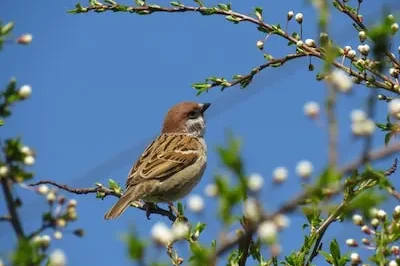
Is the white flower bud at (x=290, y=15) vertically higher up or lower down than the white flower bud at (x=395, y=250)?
higher up

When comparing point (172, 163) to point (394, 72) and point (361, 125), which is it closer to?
point (394, 72)

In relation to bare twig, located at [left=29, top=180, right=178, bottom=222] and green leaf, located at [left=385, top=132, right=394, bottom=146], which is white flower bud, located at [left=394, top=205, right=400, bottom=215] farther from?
bare twig, located at [left=29, top=180, right=178, bottom=222]

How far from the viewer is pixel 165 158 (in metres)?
8.13

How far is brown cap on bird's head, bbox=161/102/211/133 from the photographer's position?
8984 millimetres

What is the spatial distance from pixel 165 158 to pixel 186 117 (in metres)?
0.99

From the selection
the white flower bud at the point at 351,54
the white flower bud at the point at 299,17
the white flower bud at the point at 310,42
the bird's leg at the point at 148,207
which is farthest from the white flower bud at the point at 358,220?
the bird's leg at the point at 148,207

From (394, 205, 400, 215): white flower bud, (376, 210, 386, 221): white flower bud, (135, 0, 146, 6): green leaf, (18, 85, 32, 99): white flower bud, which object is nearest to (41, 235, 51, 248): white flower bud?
(18, 85, 32, 99): white flower bud

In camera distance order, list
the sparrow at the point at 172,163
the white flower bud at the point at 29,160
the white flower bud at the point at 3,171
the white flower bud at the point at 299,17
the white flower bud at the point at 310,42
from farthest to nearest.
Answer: the sparrow at the point at 172,163 < the white flower bud at the point at 299,17 < the white flower bud at the point at 310,42 < the white flower bud at the point at 29,160 < the white flower bud at the point at 3,171

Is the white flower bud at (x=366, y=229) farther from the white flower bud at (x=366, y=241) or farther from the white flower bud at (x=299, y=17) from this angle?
the white flower bud at (x=299, y=17)

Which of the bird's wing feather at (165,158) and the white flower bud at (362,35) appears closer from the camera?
the white flower bud at (362,35)

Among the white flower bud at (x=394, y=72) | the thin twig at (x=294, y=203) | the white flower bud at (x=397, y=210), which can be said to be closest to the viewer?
the thin twig at (x=294, y=203)

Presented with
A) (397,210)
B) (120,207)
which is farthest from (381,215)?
(120,207)

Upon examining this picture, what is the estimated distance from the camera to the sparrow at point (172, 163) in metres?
Answer: 7.37

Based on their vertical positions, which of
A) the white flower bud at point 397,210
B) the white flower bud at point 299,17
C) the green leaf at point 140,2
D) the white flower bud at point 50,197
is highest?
the green leaf at point 140,2
